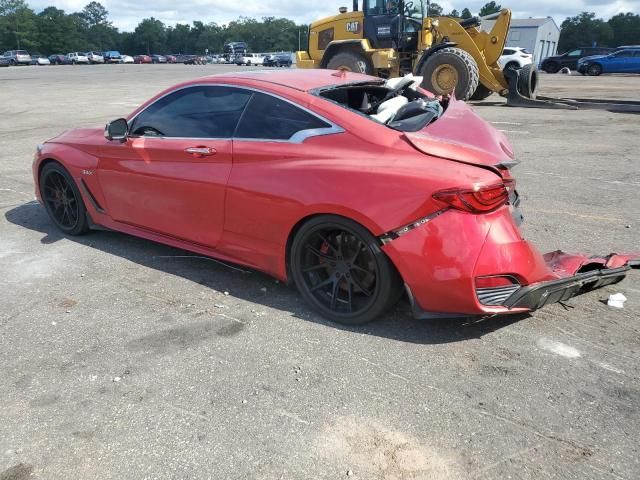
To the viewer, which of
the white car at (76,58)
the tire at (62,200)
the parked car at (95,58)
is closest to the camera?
the tire at (62,200)

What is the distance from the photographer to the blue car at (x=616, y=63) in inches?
1331

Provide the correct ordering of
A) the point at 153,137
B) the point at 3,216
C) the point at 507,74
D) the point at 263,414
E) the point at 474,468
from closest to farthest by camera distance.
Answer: the point at 474,468
the point at 263,414
the point at 153,137
the point at 3,216
the point at 507,74

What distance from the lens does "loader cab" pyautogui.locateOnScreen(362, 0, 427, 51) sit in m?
14.7

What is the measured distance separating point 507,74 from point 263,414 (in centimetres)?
1467

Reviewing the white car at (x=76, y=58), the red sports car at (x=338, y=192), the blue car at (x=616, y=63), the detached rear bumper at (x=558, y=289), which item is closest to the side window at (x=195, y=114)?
the red sports car at (x=338, y=192)

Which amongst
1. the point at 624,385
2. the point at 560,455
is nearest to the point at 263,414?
the point at 560,455

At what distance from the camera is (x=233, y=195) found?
3.72 m

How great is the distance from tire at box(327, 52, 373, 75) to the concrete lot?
11270 mm

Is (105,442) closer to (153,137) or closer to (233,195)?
(233,195)

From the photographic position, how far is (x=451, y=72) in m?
14.0

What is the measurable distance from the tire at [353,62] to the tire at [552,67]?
3035cm

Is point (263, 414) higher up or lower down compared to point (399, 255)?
lower down

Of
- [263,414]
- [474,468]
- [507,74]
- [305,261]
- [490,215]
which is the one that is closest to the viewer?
[474,468]

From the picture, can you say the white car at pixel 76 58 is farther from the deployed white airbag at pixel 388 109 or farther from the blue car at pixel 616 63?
the deployed white airbag at pixel 388 109
